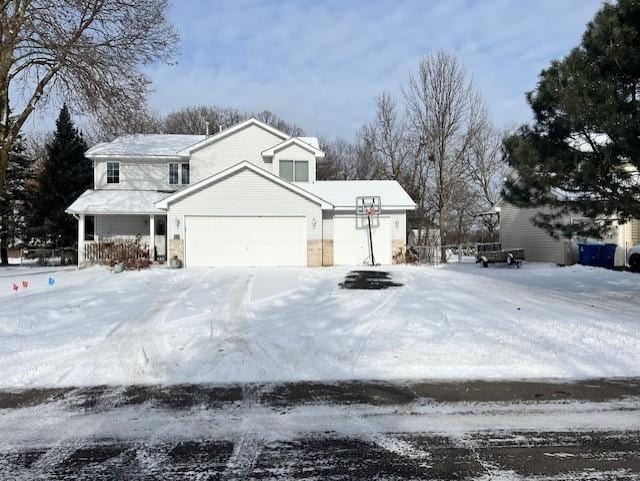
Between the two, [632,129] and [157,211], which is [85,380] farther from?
[157,211]

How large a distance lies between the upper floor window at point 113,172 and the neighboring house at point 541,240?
64.3 ft

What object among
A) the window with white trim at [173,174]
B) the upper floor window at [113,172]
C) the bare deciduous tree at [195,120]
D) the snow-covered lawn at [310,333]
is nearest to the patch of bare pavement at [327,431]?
the snow-covered lawn at [310,333]

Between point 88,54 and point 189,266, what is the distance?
29.0ft

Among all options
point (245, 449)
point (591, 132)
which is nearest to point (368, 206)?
point (591, 132)

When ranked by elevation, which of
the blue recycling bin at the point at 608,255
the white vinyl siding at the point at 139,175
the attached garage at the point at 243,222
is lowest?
the blue recycling bin at the point at 608,255

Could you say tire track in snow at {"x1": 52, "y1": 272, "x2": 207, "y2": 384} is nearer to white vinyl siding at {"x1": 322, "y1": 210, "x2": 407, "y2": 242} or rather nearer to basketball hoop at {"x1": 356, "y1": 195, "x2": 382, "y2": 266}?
white vinyl siding at {"x1": 322, "y1": 210, "x2": 407, "y2": 242}

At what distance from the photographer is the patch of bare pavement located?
12.0 feet

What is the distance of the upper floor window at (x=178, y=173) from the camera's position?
25.5m

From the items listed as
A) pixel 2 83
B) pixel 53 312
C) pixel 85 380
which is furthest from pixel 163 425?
pixel 2 83

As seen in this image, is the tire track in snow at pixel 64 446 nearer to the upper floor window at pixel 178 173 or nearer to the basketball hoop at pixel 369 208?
the basketball hoop at pixel 369 208

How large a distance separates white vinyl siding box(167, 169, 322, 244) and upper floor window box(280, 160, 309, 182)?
3931 millimetres

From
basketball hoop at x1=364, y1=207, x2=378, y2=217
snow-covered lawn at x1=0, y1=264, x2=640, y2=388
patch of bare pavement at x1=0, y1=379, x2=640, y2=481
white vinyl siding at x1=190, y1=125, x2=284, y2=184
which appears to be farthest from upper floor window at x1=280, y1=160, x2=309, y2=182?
patch of bare pavement at x1=0, y1=379, x2=640, y2=481

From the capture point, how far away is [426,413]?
4883 millimetres

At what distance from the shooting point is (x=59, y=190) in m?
29.0
